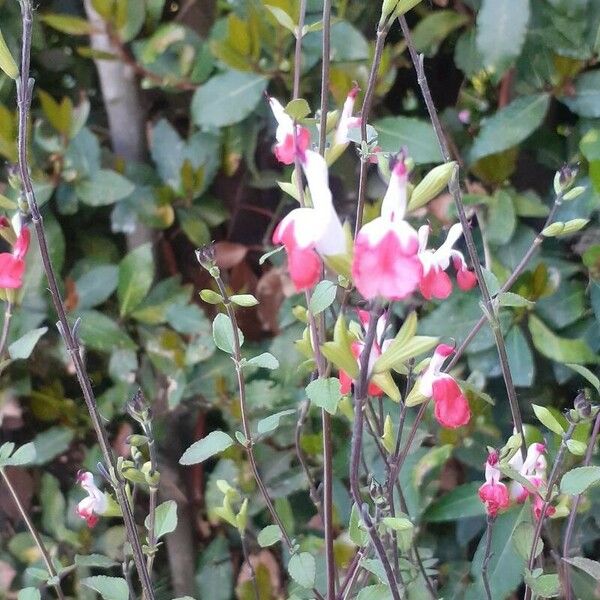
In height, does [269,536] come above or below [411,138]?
below

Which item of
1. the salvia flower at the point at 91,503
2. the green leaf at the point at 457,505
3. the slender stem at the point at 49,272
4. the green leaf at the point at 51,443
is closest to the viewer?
the slender stem at the point at 49,272

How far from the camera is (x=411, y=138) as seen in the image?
729mm

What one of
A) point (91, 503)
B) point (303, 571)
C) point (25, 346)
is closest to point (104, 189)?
point (25, 346)

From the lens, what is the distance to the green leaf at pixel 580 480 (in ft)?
1.30

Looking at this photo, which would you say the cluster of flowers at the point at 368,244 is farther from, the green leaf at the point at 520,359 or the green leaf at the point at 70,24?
the green leaf at the point at 70,24

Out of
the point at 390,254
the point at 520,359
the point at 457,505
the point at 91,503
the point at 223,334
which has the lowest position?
the point at 457,505

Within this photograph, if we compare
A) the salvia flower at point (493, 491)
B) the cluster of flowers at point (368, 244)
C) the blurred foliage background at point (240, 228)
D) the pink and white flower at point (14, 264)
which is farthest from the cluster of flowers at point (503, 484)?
the pink and white flower at point (14, 264)

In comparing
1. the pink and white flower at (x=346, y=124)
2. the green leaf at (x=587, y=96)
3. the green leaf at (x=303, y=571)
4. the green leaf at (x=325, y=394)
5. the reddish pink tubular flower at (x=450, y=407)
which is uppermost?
the pink and white flower at (x=346, y=124)

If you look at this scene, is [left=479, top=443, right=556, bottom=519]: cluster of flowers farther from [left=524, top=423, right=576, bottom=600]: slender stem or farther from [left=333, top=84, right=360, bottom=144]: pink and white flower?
[left=333, top=84, right=360, bottom=144]: pink and white flower

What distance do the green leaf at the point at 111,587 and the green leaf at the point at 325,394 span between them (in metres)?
0.22

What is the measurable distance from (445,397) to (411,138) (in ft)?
1.37

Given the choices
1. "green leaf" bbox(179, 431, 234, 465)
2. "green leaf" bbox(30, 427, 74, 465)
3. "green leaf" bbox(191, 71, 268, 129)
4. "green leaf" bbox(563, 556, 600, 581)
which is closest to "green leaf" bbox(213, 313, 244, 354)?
"green leaf" bbox(179, 431, 234, 465)

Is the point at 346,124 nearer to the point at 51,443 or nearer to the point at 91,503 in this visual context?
the point at 91,503

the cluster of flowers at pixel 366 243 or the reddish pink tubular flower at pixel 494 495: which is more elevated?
the cluster of flowers at pixel 366 243
